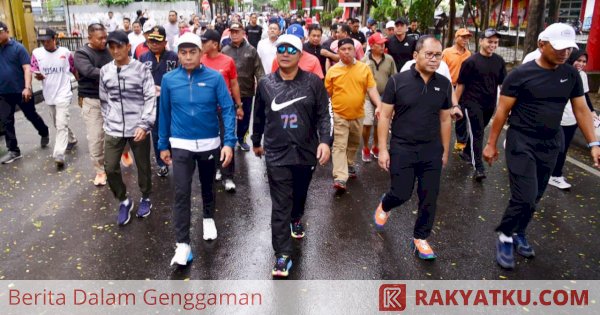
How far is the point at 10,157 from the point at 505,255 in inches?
284

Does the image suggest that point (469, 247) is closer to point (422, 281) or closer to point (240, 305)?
point (422, 281)

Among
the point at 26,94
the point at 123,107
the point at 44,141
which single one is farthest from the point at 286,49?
the point at 44,141

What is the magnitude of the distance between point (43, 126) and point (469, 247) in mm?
7162

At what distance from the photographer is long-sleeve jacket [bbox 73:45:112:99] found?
5.69 m

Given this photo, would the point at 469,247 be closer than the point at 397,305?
No

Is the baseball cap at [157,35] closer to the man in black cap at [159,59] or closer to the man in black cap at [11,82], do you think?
the man in black cap at [159,59]

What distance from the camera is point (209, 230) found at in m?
4.87

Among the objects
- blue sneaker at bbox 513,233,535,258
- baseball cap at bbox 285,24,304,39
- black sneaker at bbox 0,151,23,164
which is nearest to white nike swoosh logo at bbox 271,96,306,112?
blue sneaker at bbox 513,233,535,258

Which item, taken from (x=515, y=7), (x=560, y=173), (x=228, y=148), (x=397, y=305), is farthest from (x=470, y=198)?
(x=515, y=7)

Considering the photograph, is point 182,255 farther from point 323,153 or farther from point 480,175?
point 480,175

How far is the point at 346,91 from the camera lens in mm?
6008

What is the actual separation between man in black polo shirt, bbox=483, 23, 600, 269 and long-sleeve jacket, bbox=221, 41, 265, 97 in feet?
12.5

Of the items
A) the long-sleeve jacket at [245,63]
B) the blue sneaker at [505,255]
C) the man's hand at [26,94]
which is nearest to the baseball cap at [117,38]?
the long-sleeve jacket at [245,63]

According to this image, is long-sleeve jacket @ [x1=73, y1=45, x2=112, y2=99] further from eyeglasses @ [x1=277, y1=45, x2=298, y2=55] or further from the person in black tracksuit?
eyeglasses @ [x1=277, y1=45, x2=298, y2=55]
